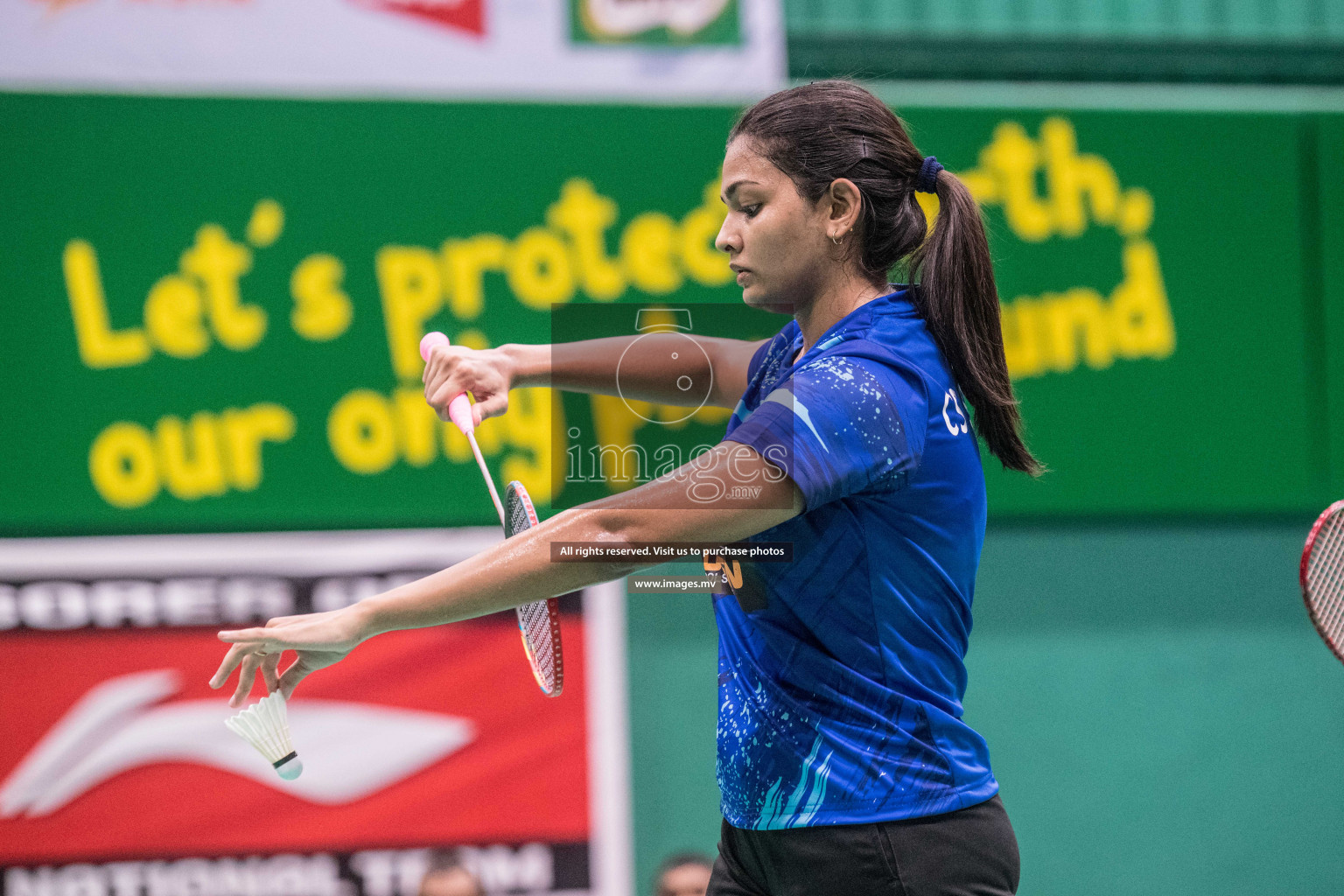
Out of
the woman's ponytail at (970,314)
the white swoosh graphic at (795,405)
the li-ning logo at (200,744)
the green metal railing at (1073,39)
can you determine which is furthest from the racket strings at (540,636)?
the green metal railing at (1073,39)

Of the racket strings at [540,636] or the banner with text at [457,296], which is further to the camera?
the banner with text at [457,296]

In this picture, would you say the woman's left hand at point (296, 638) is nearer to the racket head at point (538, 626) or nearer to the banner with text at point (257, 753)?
the racket head at point (538, 626)

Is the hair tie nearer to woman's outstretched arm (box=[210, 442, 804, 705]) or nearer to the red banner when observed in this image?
woman's outstretched arm (box=[210, 442, 804, 705])

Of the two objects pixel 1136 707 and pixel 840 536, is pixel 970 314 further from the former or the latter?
pixel 1136 707

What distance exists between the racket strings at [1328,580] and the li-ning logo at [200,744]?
247cm

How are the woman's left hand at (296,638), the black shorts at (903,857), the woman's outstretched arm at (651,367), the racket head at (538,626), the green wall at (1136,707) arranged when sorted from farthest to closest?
the green wall at (1136,707) → the woman's outstretched arm at (651,367) → the racket head at (538,626) → the black shorts at (903,857) → the woman's left hand at (296,638)

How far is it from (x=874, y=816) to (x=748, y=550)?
380 millimetres

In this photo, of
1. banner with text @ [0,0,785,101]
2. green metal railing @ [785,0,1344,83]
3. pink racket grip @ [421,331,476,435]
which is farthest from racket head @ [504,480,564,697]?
green metal railing @ [785,0,1344,83]

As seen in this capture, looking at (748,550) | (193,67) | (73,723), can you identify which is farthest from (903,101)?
(73,723)

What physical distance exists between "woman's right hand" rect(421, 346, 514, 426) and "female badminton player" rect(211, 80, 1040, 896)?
468 millimetres

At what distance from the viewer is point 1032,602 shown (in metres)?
4.45

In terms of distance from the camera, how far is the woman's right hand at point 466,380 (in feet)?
6.95

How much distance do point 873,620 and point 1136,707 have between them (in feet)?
10.5

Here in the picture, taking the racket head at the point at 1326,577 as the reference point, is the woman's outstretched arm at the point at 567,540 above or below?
above
